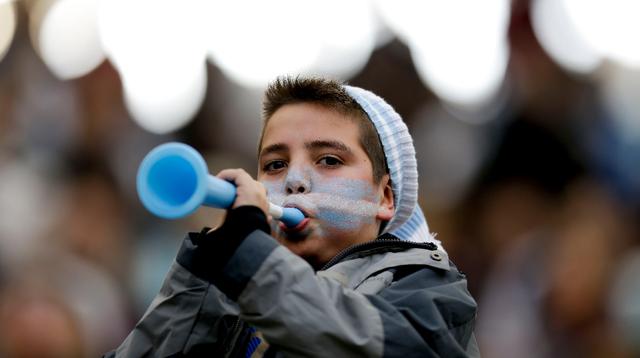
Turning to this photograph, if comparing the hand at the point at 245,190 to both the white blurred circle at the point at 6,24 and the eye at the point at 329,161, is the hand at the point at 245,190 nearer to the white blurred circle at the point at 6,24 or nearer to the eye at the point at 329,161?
the eye at the point at 329,161

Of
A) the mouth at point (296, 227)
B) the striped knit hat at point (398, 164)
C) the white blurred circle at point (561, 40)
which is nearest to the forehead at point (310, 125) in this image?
the striped knit hat at point (398, 164)

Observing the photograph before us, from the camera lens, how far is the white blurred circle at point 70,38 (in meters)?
6.91

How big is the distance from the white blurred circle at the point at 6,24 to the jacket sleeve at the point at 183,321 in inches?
169

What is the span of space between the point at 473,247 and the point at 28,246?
7.98 feet

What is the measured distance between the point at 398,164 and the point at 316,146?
33 cm

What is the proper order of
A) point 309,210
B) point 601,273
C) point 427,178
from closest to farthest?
point 309,210 < point 601,273 < point 427,178

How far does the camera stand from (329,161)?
10.1 feet

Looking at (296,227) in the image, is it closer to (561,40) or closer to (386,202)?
(386,202)

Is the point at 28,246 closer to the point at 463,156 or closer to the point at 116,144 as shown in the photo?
the point at 116,144

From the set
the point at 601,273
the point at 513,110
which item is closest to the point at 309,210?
the point at 601,273

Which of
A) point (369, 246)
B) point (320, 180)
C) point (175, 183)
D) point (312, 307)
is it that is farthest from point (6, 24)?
point (312, 307)

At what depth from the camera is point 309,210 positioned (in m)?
3.00

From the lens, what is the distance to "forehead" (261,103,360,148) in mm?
3100

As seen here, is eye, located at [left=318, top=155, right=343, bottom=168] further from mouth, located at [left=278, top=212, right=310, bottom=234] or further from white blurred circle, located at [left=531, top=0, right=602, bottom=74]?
white blurred circle, located at [left=531, top=0, right=602, bottom=74]
